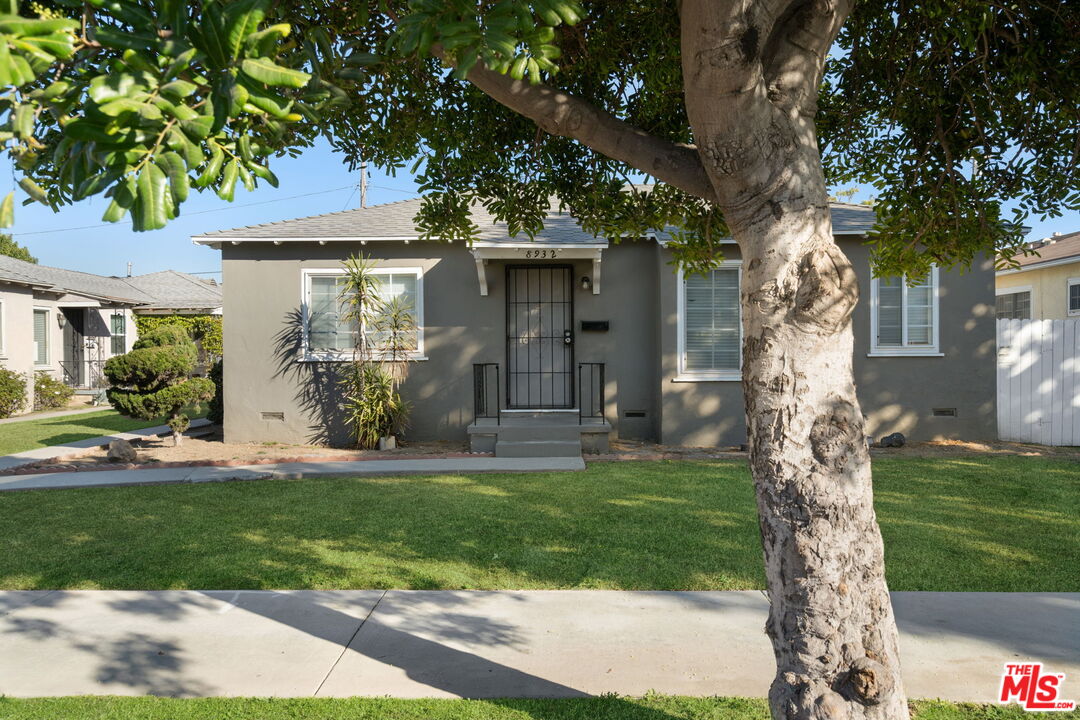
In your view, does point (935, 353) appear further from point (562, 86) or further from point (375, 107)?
point (375, 107)

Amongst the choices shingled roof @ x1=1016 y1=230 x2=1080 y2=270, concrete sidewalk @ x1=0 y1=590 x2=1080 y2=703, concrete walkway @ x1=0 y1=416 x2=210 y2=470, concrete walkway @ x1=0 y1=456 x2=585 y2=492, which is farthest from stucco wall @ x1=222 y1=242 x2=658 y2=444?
shingled roof @ x1=1016 y1=230 x2=1080 y2=270

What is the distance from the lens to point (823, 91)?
578 centimetres

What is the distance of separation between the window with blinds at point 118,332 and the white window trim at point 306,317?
17080 millimetres

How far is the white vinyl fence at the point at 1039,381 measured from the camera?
11.8 m

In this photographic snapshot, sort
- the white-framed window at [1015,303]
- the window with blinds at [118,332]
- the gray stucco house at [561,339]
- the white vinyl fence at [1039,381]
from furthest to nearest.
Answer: the window with blinds at [118,332] < the white-framed window at [1015,303] < the gray stucco house at [561,339] < the white vinyl fence at [1039,381]

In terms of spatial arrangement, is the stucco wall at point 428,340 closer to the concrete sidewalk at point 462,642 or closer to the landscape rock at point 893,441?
the landscape rock at point 893,441

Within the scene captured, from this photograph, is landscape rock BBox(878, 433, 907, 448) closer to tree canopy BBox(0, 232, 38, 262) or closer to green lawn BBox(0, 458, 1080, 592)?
green lawn BBox(0, 458, 1080, 592)

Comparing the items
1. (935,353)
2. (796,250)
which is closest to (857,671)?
(796,250)

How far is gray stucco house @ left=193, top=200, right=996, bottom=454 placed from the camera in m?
12.1

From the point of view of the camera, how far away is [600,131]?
3.45 m

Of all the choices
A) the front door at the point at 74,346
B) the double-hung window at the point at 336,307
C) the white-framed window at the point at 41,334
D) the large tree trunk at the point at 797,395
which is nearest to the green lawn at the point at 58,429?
the white-framed window at the point at 41,334

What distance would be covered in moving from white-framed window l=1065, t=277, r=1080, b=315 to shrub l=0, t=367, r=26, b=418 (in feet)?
83.0

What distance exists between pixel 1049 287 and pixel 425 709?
19.5 m

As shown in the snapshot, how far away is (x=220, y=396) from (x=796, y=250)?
42.7 ft
